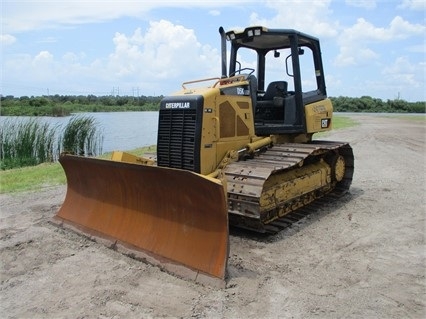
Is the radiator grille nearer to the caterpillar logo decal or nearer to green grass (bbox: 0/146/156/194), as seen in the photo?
the caterpillar logo decal

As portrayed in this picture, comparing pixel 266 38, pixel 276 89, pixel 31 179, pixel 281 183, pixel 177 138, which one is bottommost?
pixel 31 179

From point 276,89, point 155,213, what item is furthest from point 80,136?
point 155,213

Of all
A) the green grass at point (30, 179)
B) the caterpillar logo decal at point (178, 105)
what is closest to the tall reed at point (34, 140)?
the green grass at point (30, 179)

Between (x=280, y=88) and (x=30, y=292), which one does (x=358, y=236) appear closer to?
(x=280, y=88)

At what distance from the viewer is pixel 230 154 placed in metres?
6.31

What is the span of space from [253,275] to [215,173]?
1.80 m

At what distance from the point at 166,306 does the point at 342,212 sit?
4045mm

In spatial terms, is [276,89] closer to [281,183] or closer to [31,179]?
[281,183]

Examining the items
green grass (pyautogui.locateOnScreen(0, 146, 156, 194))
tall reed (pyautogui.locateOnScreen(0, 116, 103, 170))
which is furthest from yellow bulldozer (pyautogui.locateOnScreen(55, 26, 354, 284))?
tall reed (pyautogui.locateOnScreen(0, 116, 103, 170))

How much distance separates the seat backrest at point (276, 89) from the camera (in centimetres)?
766

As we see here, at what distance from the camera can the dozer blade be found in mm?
4516

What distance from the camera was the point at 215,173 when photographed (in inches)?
234

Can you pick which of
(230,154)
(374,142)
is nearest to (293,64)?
(230,154)

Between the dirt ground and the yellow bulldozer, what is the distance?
0.30m
